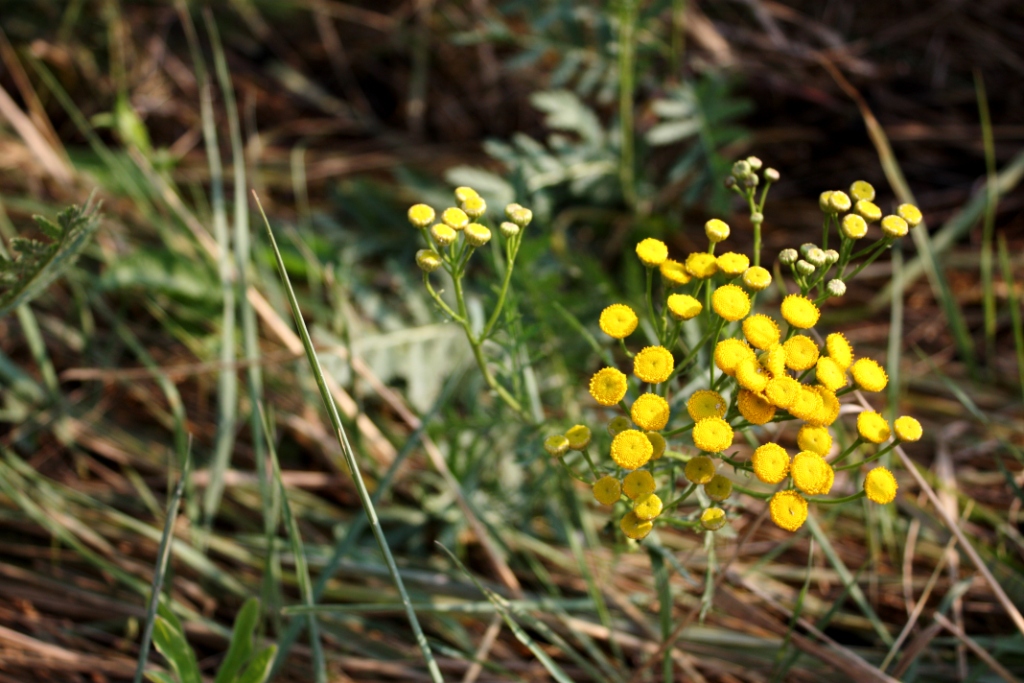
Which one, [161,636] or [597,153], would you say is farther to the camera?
[597,153]

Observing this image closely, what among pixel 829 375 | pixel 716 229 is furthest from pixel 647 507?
pixel 716 229

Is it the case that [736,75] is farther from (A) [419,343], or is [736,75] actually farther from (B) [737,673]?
(B) [737,673]

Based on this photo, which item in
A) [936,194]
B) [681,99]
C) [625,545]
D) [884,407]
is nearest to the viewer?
[625,545]

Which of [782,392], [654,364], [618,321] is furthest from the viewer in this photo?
[618,321]

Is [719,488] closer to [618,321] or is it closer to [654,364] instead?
[654,364]

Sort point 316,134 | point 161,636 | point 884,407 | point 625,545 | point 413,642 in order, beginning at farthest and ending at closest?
point 316,134 → point 884,407 → point 413,642 → point 625,545 → point 161,636

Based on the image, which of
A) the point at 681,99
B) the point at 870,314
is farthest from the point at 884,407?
the point at 681,99
